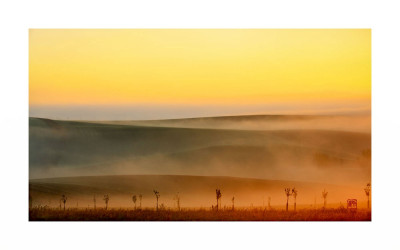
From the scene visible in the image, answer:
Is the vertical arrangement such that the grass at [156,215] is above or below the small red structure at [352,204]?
below

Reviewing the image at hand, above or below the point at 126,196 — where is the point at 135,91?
above

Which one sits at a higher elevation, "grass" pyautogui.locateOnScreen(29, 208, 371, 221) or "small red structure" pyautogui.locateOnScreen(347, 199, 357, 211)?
"small red structure" pyautogui.locateOnScreen(347, 199, 357, 211)
